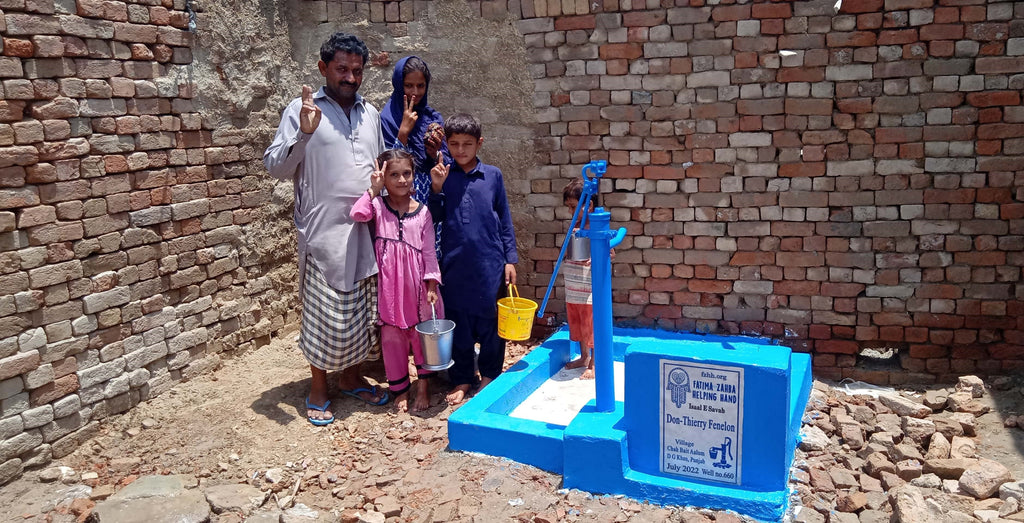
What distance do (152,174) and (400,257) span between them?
5.00 ft

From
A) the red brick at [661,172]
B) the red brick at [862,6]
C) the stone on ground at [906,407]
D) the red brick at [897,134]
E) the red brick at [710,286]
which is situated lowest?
the stone on ground at [906,407]

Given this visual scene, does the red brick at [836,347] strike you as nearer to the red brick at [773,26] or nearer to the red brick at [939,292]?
the red brick at [939,292]

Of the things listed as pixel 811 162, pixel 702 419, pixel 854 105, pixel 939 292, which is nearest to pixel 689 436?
pixel 702 419

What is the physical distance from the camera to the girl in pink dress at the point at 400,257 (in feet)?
13.6

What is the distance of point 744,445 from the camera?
10.5 feet

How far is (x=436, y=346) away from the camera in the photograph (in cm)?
408

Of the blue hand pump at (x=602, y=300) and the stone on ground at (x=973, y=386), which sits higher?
the blue hand pump at (x=602, y=300)

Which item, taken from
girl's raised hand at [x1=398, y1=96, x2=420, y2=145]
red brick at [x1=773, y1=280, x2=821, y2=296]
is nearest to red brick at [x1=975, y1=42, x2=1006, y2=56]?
red brick at [x1=773, y1=280, x2=821, y2=296]

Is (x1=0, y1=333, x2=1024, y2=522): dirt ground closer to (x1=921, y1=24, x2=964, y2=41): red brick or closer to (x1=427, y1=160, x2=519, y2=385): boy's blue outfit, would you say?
(x1=427, y1=160, x2=519, y2=385): boy's blue outfit

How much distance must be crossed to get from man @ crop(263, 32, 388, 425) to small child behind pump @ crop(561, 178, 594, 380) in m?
1.19

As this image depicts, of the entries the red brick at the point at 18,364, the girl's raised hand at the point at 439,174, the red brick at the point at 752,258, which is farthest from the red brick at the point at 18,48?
the red brick at the point at 752,258

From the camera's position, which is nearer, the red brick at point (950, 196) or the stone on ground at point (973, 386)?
the stone on ground at point (973, 386)

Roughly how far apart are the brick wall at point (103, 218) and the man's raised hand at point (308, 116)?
1.03 m

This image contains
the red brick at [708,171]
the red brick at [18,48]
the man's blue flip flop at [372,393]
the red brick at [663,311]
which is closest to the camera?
the red brick at [18,48]
